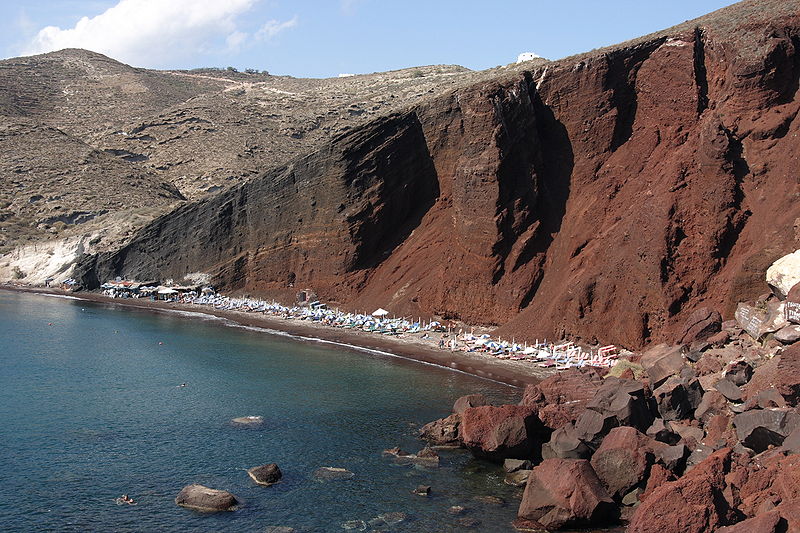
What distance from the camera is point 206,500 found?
26.0m

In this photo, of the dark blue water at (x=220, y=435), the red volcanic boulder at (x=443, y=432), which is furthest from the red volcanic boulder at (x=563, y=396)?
the dark blue water at (x=220, y=435)

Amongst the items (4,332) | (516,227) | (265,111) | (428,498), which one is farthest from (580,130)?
(265,111)

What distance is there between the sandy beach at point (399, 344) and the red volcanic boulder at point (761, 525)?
2537 cm

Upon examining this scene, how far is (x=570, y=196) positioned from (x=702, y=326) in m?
22.8

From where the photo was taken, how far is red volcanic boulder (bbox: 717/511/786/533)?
19.3 metres

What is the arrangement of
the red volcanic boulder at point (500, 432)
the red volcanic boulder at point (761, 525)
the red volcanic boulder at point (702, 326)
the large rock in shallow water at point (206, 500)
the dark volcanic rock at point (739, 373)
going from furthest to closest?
1. the red volcanic boulder at point (702, 326)
2. the dark volcanic rock at point (739, 373)
3. the red volcanic boulder at point (500, 432)
4. the large rock in shallow water at point (206, 500)
5. the red volcanic boulder at point (761, 525)

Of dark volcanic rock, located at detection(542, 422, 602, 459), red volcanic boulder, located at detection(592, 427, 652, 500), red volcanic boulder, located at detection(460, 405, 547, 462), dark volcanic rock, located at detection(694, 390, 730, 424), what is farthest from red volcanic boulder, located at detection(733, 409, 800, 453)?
red volcanic boulder, located at detection(460, 405, 547, 462)

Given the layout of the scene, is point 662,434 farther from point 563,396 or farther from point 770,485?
point 563,396

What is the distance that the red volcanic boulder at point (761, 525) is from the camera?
1931cm

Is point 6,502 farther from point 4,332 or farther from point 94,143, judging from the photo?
point 94,143

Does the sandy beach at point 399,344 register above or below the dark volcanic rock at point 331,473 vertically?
above

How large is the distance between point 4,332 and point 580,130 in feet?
178

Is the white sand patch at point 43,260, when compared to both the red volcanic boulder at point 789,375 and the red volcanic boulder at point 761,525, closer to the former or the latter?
the red volcanic boulder at point 789,375

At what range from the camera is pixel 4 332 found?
66188 millimetres
